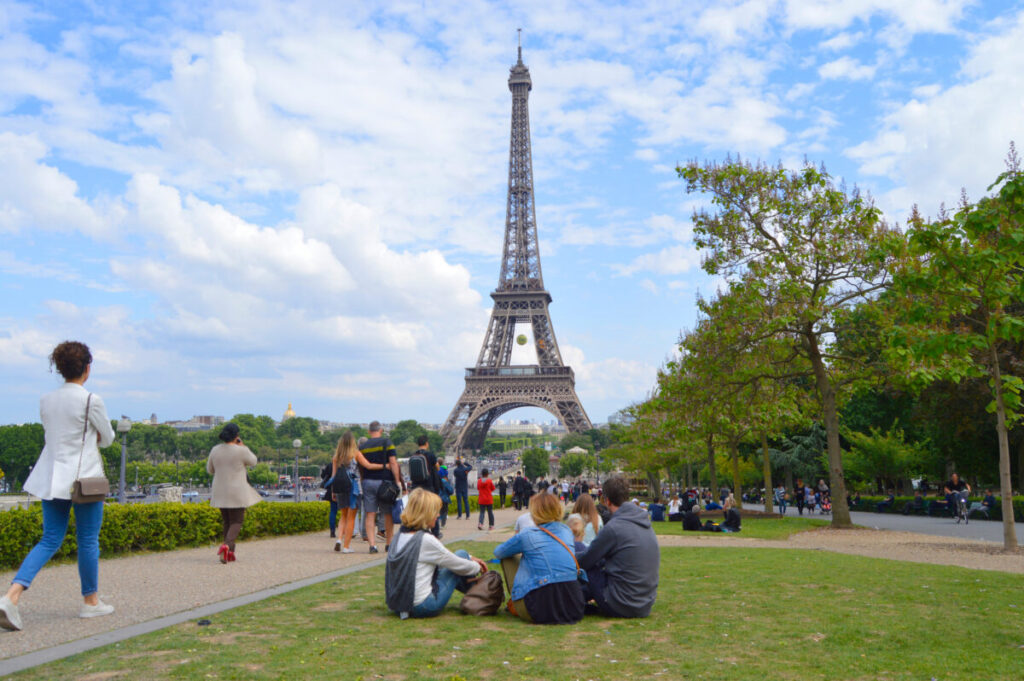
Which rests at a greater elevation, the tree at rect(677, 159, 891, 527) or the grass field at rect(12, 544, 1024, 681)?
the tree at rect(677, 159, 891, 527)

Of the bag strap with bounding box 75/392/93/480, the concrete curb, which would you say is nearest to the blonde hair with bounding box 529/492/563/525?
the concrete curb

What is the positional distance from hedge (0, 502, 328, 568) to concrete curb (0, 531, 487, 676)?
3.06m

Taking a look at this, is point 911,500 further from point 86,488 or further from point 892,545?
point 86,488

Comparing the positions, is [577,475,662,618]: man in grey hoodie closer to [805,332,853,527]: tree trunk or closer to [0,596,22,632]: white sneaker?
[0,596,22,632]: white sneaker

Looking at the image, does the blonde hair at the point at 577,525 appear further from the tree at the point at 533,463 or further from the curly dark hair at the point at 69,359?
the tree at the point at 533,463

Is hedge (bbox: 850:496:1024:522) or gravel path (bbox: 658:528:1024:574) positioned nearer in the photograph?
gravel path (bbox: 658:528:1024:574)

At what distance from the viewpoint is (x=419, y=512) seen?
7.00 meters

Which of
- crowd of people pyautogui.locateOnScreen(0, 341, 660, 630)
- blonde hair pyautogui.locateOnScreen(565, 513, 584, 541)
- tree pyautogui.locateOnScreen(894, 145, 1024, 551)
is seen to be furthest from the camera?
blonde hair pyautogui.locateOnScreen(565, 513, 584, 541)

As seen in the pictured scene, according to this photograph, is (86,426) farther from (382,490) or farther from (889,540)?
(889,540)

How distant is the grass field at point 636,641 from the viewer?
497 centimetres

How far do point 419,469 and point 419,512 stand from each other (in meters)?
5.95

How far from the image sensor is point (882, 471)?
3541 centimetres

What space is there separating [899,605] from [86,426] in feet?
24.0

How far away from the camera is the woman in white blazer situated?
20.9 feet
